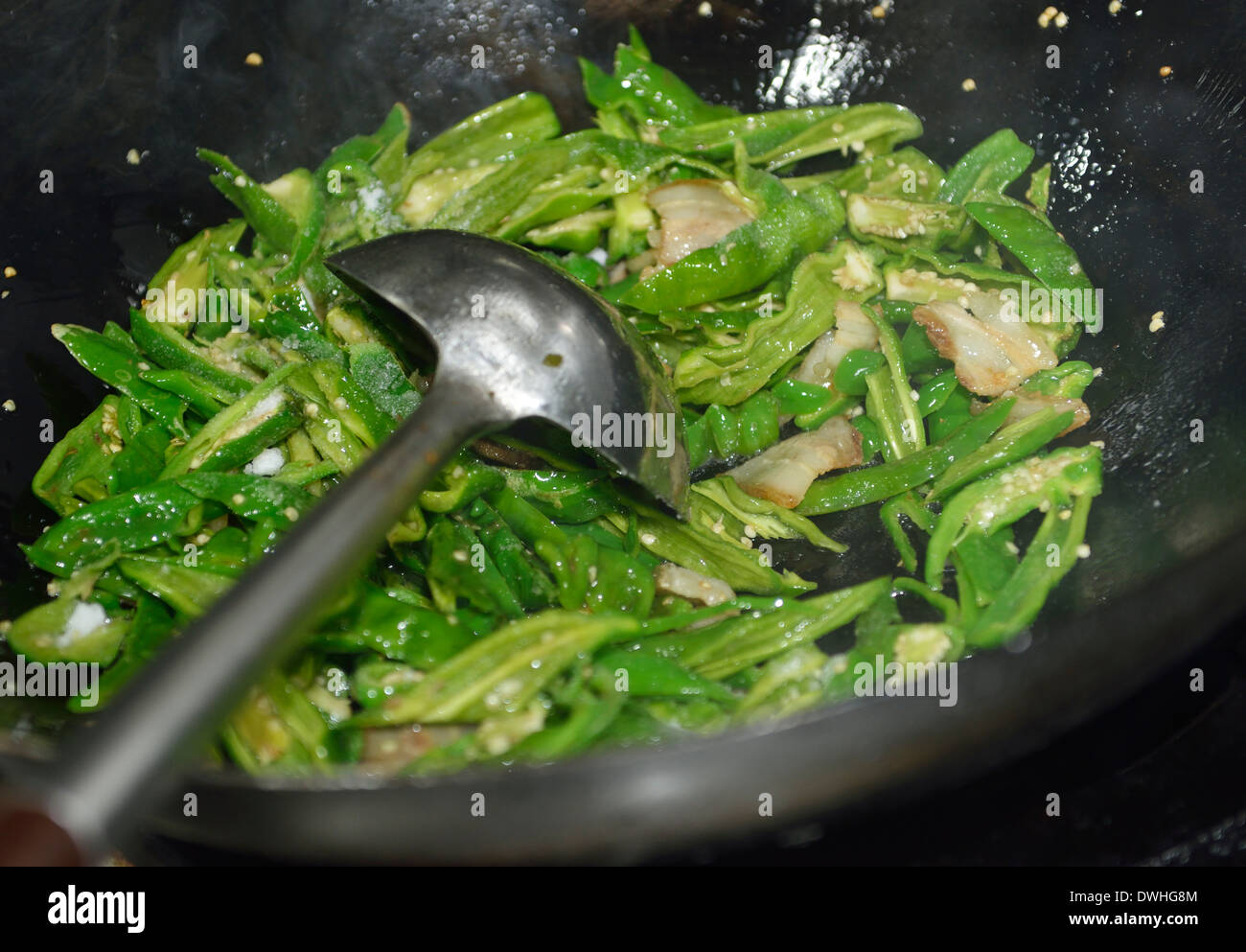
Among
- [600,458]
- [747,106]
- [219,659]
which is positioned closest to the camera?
[219,659]

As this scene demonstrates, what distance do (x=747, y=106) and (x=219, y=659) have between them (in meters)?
2.84

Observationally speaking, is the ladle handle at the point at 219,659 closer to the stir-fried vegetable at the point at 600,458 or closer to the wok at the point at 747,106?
the wok at the point at 747,106

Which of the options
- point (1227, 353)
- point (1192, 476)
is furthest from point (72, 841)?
point (1227, 353)

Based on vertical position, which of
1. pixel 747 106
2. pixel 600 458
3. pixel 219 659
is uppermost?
pixel 747 106

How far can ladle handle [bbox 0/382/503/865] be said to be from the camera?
1.50m

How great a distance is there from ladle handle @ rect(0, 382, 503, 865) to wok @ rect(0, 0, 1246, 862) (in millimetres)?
152

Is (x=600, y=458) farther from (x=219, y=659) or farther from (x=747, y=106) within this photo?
(x=747, y=106)

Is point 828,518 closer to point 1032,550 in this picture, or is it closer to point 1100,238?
point 1032,550

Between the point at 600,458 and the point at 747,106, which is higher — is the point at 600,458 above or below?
below

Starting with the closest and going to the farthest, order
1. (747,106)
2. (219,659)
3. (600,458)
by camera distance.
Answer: (219,659)
(600,458)
(747,106)

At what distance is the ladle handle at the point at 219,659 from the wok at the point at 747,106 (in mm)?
152

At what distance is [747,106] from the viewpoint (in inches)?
142

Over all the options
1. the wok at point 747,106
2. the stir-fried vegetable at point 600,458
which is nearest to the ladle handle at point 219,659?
the wok at point 747,106

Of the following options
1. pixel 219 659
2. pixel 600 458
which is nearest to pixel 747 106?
pixel 600 458
